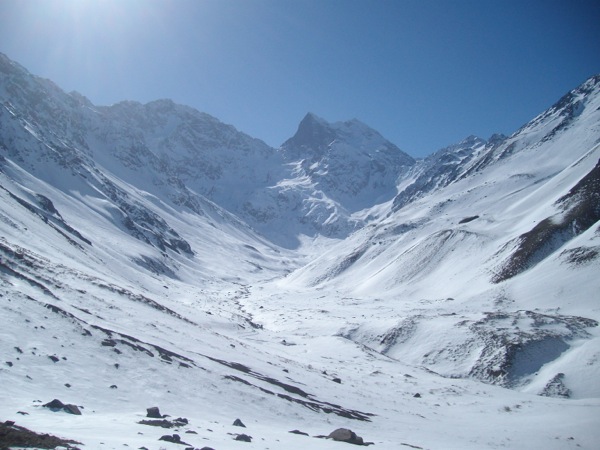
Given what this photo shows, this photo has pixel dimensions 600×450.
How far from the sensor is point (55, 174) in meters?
187

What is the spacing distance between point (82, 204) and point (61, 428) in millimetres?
173857

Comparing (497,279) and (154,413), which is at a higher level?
(497,279)

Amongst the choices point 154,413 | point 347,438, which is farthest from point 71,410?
point 347,438

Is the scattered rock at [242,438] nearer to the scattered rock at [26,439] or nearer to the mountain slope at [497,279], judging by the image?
the scattered rock at [26,439]

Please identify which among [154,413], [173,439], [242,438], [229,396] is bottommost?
[229,396]

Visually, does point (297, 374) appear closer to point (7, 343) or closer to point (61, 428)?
point (7, 343)

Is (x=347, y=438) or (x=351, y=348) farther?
(x=351, y=348)

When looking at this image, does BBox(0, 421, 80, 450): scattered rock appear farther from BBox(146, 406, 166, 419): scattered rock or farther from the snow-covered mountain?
BBox(146, 406, 166, 419): scattered rock

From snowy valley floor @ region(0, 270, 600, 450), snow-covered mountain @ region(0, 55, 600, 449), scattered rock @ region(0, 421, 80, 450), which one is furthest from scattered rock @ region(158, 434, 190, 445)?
scattered rock @ region(0, 421, 80, 450)

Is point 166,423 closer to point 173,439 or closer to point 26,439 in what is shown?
point 173,439

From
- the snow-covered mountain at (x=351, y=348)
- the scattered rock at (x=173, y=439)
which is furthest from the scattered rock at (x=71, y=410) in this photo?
the scattered rock at (x=173, y=439)

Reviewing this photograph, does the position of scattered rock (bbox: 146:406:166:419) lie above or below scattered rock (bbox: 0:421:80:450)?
below

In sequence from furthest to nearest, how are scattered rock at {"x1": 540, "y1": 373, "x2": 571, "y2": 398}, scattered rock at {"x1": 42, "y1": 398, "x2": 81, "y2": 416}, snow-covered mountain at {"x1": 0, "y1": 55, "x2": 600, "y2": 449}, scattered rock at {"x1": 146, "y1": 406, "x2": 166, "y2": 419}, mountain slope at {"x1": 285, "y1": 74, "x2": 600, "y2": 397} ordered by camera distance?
1. mountain slope at {"x1": 285, "y1": 74, "x2": 600, "y2": 397}
2. scattered rock at {"x1": 540, "y1": 373, "x2": 571, "y2": 398}
3. snow-covered mountain at {"x1": 0, "y1": 55, "x2": 600, "y2": 449}
4. scattered rock at {"x1": 146, "y1": 406, "x2": 166, "y2": 419}
5. scattered rock at {"x1": 42, "y1": 398, "x2": 81, "y2": 416}

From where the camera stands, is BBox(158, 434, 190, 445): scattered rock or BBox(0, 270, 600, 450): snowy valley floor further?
BBox(0, 270, 600, 450): snowy valley floor
